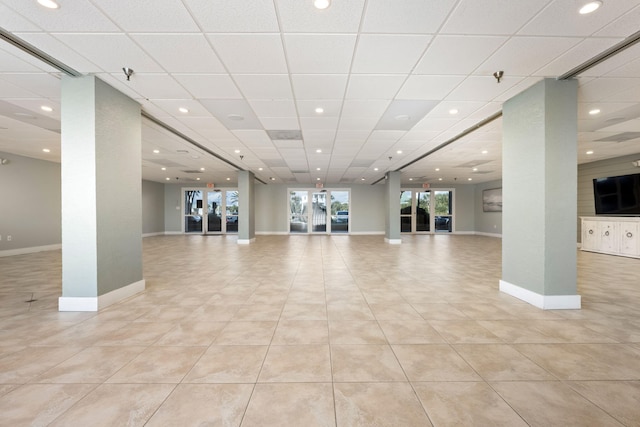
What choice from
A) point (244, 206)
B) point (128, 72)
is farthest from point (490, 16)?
point (244, 206)

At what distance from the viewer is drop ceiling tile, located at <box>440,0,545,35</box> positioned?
8.21ft

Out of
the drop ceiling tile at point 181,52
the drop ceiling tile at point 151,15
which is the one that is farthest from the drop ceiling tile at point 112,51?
the drop ceiling tile at point 151,15

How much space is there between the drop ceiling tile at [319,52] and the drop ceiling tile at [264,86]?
13.6 inches

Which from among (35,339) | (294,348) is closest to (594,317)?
(294,348)

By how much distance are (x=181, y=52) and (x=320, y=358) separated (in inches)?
141

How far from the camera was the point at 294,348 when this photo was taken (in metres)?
2.64

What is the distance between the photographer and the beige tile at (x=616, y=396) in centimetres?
176

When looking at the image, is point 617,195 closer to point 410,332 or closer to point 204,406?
point 410,332

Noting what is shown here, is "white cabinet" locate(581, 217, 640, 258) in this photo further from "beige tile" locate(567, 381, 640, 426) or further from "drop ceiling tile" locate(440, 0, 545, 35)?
"drop ceiling tile" locate(440, 0, 545, 35)

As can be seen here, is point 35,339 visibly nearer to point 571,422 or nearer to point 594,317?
point 571,422

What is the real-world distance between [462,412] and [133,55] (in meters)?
4.64

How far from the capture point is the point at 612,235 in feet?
28.2

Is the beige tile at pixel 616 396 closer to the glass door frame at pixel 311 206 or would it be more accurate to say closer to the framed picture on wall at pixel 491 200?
the framed picture on wall at pixel 491 200

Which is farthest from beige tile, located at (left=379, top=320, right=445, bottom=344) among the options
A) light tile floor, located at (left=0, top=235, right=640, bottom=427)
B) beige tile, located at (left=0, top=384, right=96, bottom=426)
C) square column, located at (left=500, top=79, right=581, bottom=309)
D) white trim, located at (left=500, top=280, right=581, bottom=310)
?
beige tile, located at (left=0, top=384, right=96, bottom=426)
